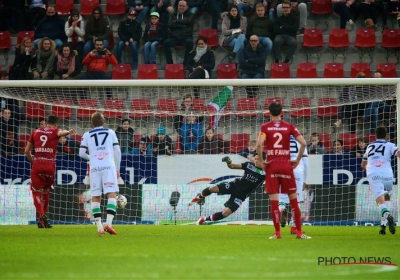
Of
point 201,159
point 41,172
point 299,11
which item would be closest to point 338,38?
point 299,11

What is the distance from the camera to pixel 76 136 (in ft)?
62.5

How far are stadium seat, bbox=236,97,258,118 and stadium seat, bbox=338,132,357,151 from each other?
6.02ft

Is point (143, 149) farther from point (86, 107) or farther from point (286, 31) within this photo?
point (286, 31)

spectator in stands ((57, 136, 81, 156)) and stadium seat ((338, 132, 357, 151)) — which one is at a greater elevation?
stadium seat ((338, 132, 357, 151))

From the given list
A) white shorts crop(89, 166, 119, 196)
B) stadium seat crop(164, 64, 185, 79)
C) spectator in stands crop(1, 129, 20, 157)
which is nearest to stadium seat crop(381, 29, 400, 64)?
stadium seat crop(164, 64, 185, 79)

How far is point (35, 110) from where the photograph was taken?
1894 cm

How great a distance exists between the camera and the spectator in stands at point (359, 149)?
18.2 m

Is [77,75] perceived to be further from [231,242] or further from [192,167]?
[231,242]

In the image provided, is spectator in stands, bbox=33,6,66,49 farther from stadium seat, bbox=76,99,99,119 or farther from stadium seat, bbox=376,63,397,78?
stadium seat, bbox=376,63,397,78

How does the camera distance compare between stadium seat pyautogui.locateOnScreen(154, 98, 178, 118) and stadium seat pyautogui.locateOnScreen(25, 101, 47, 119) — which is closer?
stadium seat pyautogui.locateOnScreen(154, 98, 178, 118)

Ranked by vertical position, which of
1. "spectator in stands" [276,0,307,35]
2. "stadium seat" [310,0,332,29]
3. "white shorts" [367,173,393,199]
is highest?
"stadium seat" [310,0,332,29]

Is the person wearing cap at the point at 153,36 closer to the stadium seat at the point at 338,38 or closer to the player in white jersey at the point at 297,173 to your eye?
the stadium seat at the point at 338,38

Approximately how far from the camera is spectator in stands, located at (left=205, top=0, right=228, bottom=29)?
78.0 feet

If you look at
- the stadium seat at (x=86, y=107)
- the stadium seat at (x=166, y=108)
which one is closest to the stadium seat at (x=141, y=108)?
the stadium seat at (x=166, y=108)
